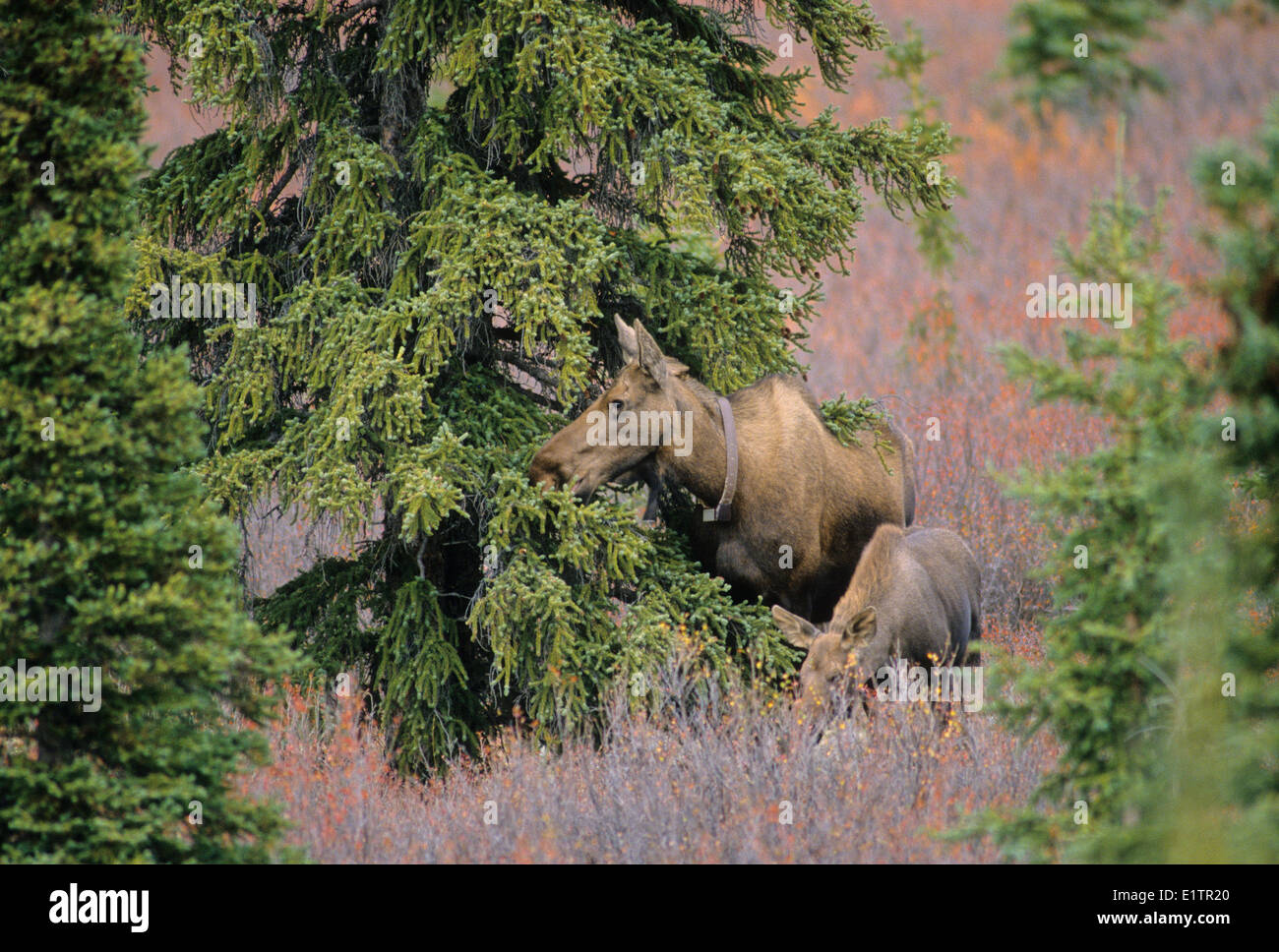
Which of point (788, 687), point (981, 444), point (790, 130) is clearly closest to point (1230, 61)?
point (981, 444)

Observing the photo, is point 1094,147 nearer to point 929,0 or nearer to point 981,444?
point 929,0

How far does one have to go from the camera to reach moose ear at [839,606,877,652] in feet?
28.3

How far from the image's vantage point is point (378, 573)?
984 centimetres

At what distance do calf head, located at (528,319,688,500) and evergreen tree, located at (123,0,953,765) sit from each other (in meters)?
0.20

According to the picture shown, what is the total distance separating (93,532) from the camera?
5.96 metres

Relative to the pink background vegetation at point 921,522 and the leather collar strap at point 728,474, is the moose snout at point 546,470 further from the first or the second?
the pink background vegetation at point 921,522

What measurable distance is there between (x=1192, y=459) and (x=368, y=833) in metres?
4.53

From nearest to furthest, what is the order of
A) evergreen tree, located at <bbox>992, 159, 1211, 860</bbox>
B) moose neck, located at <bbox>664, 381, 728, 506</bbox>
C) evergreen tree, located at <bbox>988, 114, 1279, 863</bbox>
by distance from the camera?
evergreen tree, located at <bbox>988, 114, 1279, 863</bbox>, evergreen tree, located at <bbox>992, 159, 1211, 860</bbox>, moose neck, located at <bbox>664, 381, 728, 506</bbox>

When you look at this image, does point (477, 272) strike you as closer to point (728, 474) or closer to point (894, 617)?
point (728, 474)

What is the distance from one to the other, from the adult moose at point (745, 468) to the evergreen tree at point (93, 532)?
2948mm

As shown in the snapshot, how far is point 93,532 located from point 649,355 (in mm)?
3857

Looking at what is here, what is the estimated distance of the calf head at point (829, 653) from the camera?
27.6ft

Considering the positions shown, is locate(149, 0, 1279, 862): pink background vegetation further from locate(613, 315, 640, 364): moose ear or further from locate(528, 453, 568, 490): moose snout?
locate(613, 315, 640, 364): moose ear

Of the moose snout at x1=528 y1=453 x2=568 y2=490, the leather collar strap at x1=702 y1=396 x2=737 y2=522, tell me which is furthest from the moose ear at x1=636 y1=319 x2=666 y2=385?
the moose snout at x1=528 y1=453 x2=568 y2=490
